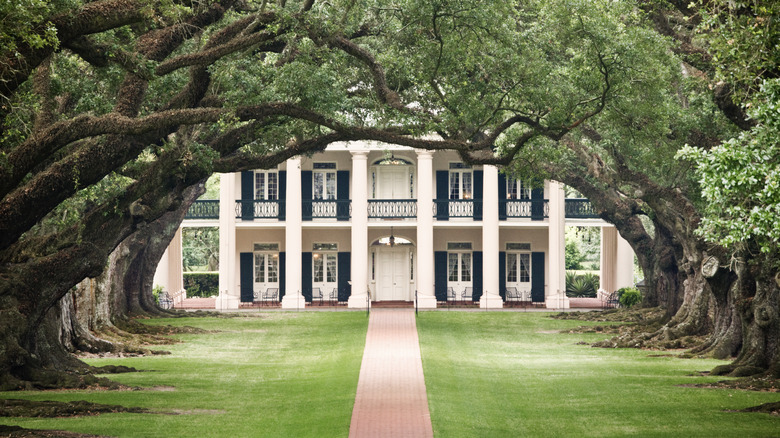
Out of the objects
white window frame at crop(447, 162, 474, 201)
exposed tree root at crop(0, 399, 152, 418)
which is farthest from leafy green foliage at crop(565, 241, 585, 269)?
exposed tree root at crop(0, 399, 152, 418)

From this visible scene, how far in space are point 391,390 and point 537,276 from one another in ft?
65.6

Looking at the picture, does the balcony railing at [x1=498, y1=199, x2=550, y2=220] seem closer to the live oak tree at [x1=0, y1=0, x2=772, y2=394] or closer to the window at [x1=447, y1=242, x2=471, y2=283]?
the window at [x1=447, y1=242, x2=471, y2=283]


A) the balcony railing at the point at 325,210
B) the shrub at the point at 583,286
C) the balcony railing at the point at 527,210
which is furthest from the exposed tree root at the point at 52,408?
the shrub at the point at 583,286

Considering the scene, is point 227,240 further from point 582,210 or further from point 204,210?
point 582,210

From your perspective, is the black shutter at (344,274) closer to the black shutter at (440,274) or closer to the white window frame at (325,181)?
the white window frame at (325,181)

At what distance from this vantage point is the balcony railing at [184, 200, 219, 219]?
35.8 meters

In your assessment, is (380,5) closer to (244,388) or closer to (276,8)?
(276,8)

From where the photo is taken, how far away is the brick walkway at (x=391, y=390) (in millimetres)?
13352

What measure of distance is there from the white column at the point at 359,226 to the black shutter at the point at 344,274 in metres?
1.55

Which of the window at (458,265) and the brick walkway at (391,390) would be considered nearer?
the brick walkway at (391,390)

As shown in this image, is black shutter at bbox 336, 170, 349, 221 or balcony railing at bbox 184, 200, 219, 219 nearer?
black shutter at bbox 336, 170, 349, 221

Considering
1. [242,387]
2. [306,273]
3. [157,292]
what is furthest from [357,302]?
[242,387]

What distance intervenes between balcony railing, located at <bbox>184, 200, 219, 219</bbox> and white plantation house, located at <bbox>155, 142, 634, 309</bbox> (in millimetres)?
51

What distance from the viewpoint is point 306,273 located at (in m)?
35.7
